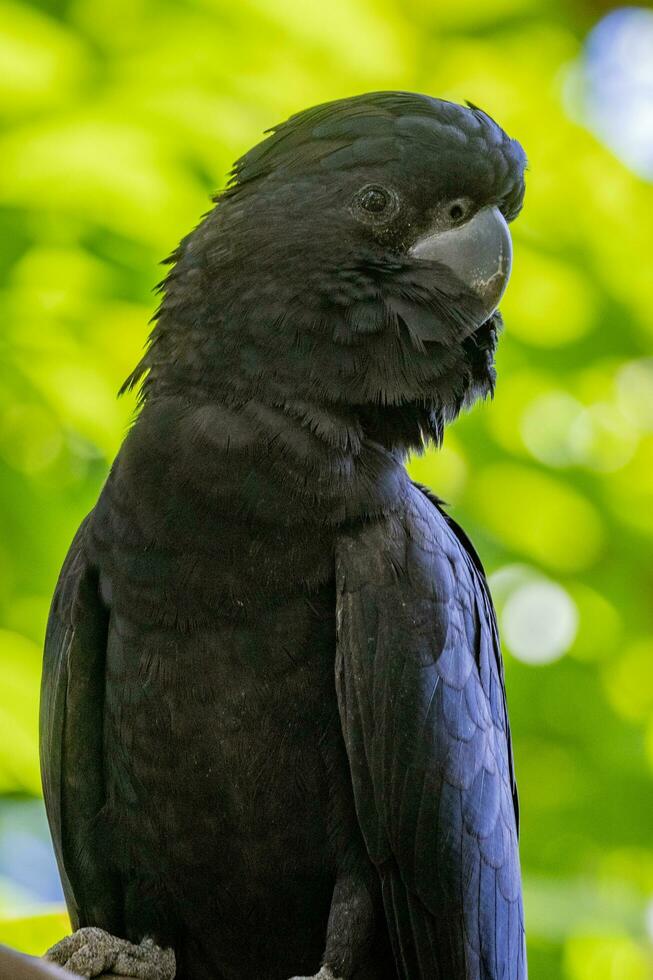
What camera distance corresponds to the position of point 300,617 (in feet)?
9.51

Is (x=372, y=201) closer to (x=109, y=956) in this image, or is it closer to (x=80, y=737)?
(x=80, y=737)

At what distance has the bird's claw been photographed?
115 inches

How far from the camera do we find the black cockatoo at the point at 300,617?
2.88m

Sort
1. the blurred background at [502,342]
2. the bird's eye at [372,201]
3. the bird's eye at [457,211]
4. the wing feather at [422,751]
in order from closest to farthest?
the wing feather at [422,751]
the bird's eye at [372,201]
the bird's eye at [457,211]
the blurred background at [502,342]

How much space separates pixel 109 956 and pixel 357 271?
174 centimetres

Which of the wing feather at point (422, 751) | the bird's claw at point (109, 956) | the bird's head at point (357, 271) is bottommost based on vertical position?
the bird's claw at point (109, 956)

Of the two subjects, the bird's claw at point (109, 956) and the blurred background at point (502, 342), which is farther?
the blurred background at point (502, 342)

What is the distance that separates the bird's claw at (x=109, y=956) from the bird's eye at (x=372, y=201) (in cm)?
187

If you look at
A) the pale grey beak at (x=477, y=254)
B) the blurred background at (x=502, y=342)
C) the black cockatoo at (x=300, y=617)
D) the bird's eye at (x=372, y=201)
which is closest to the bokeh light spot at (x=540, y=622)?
the blurred background at (x=502, y=342)

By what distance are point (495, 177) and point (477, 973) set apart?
1959mm

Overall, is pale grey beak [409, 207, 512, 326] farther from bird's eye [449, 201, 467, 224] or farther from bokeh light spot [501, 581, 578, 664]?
bokeh light spot [501, 581, 578, 664]

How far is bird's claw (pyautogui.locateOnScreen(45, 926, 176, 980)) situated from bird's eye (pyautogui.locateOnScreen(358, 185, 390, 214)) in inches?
73.8

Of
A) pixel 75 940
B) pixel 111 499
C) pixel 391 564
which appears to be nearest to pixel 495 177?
pixel 391 564

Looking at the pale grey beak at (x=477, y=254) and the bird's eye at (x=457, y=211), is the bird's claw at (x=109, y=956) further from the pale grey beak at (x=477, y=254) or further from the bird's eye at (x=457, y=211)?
the bird's eye at (x=457, y=211)
